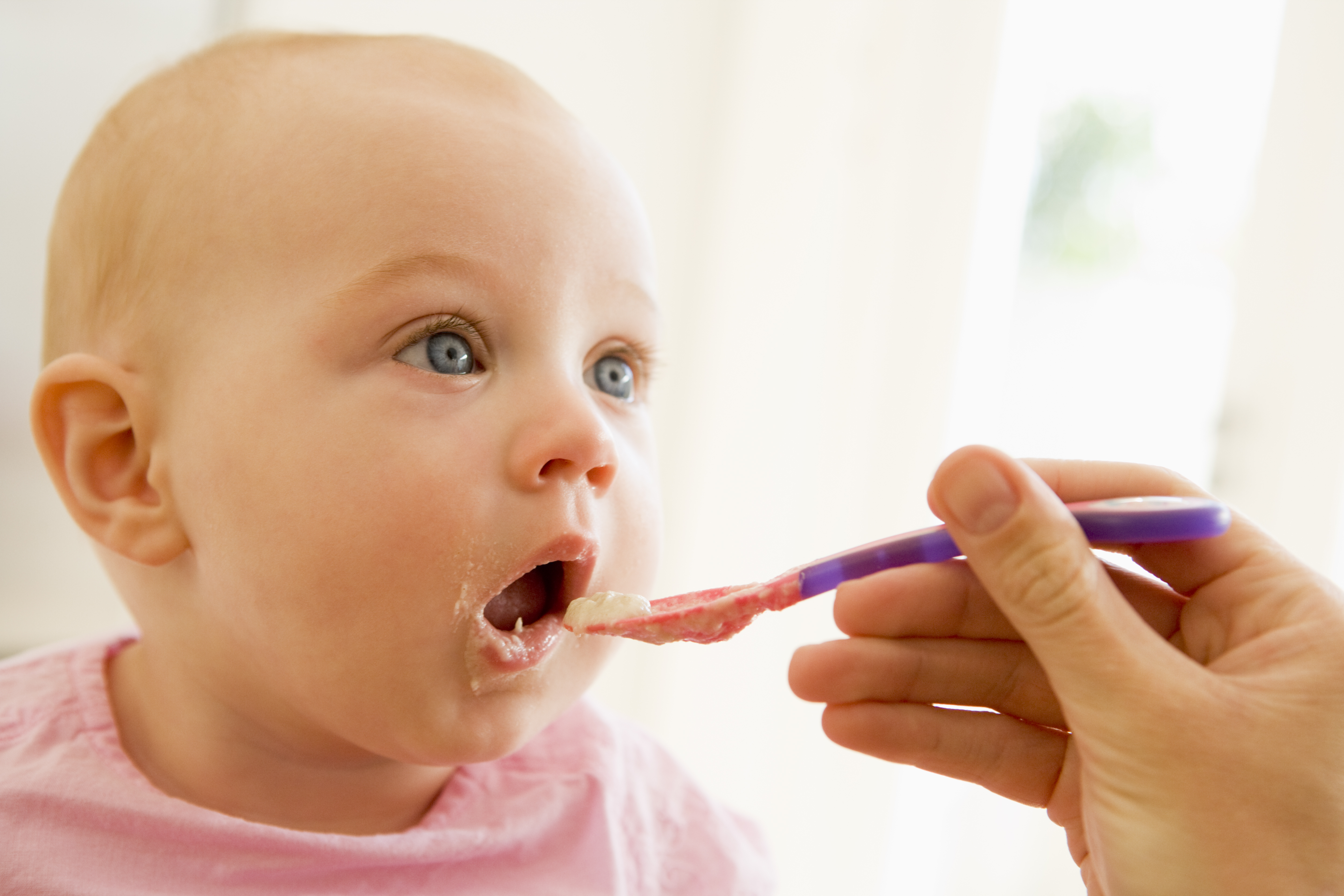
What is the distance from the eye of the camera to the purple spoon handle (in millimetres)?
523

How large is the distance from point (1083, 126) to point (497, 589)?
1254 millimetres

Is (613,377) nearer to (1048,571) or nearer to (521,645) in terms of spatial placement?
(521,645)

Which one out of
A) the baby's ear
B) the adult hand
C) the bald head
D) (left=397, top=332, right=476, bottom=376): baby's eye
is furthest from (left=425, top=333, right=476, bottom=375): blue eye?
the adult hand

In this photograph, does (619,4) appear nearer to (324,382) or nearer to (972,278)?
(972,278)

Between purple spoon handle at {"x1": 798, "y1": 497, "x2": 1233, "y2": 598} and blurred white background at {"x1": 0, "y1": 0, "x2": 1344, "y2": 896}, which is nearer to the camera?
purple spoon handle at {"x1": 798, "y1": 497, "x2": 1233, "y2": 598}

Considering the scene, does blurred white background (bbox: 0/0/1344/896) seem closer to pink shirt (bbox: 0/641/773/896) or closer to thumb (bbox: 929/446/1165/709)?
pink shirt (bbox: 0/641/773/896)

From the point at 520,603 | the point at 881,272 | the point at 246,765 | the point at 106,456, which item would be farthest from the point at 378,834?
the point at 881,272

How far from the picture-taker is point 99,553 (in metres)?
0.83

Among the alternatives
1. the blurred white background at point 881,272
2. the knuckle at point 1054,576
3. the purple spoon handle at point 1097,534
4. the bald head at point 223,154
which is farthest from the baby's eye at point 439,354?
the blurred white background at point 881,272

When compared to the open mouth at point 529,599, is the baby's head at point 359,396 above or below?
above

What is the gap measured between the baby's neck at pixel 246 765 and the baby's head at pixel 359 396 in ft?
0.07

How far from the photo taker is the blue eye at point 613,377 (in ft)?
2.64

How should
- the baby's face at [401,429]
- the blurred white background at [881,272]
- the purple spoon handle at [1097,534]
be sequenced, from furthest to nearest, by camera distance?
the blurred white background at [881,272], the baby's face at [401,429], the purple spoon handle at [1097,534]

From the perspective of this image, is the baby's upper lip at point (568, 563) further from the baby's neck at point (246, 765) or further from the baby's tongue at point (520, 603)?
the baby's neck at point (246, 765)
